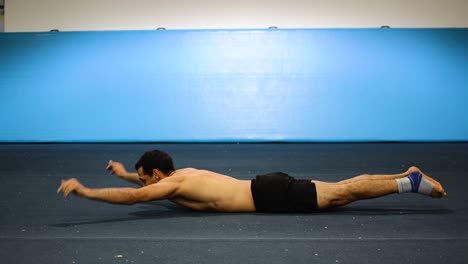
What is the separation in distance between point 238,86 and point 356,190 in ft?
20.9

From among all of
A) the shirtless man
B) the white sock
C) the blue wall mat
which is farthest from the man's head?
the blue wall mat

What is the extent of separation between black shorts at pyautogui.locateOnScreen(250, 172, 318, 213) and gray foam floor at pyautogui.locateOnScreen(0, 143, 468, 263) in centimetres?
8

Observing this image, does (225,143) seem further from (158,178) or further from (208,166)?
(158,178)

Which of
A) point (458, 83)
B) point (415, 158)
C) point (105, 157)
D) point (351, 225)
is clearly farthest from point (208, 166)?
point (458, 83)

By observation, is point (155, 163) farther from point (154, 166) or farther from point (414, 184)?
point (414, 184)

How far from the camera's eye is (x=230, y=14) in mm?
12070

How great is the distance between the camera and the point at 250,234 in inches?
183

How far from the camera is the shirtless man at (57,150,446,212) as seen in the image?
513 cm

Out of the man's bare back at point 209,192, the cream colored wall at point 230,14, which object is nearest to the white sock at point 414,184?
the man's bare back at point 209,192

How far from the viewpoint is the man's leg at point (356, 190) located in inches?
202

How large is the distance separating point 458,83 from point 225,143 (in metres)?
3.73

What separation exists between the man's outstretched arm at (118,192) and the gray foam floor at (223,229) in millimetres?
204

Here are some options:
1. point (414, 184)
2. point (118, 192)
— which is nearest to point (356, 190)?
point (414, 184)

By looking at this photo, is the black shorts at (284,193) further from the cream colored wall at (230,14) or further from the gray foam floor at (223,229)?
the cream colored wall at (230,14)
